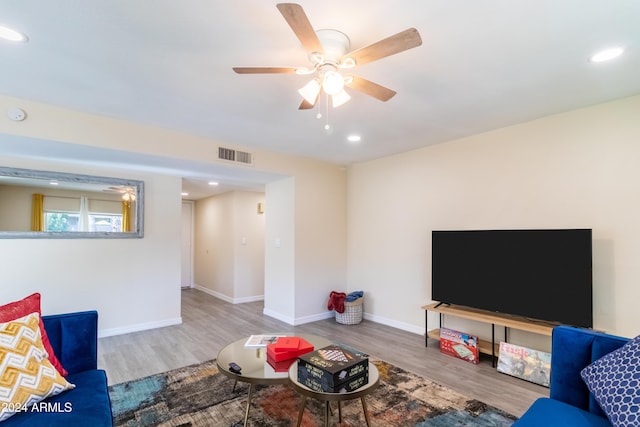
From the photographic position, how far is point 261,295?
6.52 meters

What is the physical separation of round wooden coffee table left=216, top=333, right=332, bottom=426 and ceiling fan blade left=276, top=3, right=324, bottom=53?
193 cm

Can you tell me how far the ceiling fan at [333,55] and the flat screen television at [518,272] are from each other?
211cm

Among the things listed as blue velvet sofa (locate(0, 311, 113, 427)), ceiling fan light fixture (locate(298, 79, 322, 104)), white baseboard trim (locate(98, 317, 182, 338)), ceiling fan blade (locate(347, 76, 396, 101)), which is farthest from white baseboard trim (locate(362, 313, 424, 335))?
blue velvet sofa (locate(0, 311, 113, 427))

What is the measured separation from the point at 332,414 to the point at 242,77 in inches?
99.0

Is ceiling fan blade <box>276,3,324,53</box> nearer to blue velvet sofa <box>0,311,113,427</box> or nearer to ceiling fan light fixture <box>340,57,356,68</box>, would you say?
ceiling fan light fixture <box>340,57,356,68</box>

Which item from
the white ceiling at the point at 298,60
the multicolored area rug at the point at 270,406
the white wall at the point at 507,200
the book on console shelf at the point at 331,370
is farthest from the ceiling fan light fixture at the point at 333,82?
the white wall at the point at 507,200

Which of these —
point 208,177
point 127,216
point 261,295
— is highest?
point 208,177

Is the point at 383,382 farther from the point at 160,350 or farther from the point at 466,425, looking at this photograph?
the point at 160,350

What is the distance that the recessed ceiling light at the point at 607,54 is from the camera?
2.05m

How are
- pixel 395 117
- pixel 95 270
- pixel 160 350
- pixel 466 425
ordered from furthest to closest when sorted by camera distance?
pixel 95 270
pixel 160 350
pixel 395 117
pixel 466 425

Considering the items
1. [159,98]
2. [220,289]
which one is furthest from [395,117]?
[220,289]

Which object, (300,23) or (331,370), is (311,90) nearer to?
(300,23)

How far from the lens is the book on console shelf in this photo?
1.81 metres

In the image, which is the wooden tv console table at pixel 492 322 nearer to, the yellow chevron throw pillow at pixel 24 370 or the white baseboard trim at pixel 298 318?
the white baseboard trim at pixel 298 318
